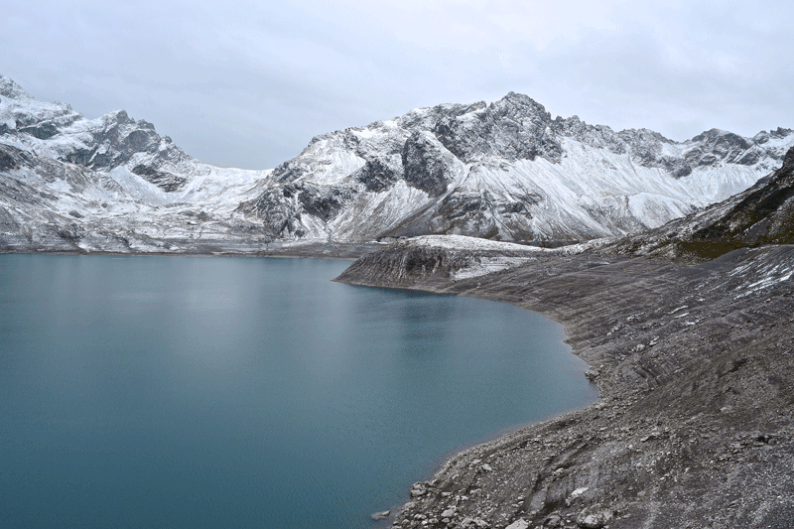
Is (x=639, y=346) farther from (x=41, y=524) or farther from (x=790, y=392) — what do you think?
(x=41, y=524)

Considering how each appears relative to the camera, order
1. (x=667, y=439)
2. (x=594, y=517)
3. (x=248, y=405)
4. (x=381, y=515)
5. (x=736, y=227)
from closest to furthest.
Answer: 1. (x=594, y=517)
2. (x=381, y=515)
3. (x=667, y=439)
4. (x=248, y=405)
5. (x=736, y=227)

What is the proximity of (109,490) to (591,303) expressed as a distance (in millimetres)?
73178

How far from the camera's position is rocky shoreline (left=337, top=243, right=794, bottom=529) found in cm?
2258

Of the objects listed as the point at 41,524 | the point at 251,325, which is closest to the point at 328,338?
the point at 251,325

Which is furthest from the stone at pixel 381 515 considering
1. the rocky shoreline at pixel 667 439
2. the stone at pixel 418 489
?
the stone at pixel 418 489

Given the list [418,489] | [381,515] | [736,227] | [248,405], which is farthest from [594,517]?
[736,227]

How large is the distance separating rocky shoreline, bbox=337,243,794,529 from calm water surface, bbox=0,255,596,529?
366 cm

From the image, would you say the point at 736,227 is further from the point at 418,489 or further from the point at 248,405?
the point at 248,405

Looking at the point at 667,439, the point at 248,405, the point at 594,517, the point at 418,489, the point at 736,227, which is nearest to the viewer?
the point at 594,517

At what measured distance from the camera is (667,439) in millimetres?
27766

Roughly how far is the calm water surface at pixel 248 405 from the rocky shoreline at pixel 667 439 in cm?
366

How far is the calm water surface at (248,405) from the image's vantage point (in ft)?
93.9

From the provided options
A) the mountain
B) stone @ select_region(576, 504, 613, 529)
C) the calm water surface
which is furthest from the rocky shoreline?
the mountain

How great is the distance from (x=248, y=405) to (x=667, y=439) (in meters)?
32.6
